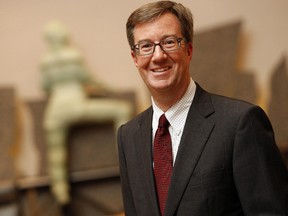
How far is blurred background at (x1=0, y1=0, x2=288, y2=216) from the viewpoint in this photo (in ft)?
8.36

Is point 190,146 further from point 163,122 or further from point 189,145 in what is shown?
point 163,122

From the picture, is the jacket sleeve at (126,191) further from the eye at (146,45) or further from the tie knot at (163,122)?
the eye at (146,45)

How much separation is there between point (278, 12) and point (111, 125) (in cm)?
131

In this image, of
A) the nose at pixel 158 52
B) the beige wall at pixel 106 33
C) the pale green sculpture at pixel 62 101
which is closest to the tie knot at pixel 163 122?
the nose at pixel 158 52

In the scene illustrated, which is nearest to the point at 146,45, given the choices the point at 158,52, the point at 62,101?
the point at 158,52

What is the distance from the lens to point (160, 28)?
1.22m

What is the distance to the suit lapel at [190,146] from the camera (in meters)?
1.17

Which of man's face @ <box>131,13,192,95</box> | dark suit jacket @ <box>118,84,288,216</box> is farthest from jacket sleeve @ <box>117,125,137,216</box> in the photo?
man's face @ <box>131,13,192,95</box>

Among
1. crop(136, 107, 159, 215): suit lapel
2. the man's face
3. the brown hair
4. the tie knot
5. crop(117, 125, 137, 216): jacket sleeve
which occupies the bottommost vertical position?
crop(117, 125, 137, 216): jacket sleeve

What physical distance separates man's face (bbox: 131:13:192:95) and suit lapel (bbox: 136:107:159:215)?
6.3 inches

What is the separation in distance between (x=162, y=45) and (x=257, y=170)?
40 cm

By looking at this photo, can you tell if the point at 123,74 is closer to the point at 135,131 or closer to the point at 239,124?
the point at 135,131

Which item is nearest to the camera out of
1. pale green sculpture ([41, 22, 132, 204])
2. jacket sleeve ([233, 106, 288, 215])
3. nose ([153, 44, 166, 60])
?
jacket sleeve ([233, 106, 288, 215])

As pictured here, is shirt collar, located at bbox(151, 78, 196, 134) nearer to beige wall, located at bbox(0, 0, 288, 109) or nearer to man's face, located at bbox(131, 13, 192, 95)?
man's face, located at bbox(131, 13, 192, 95)
